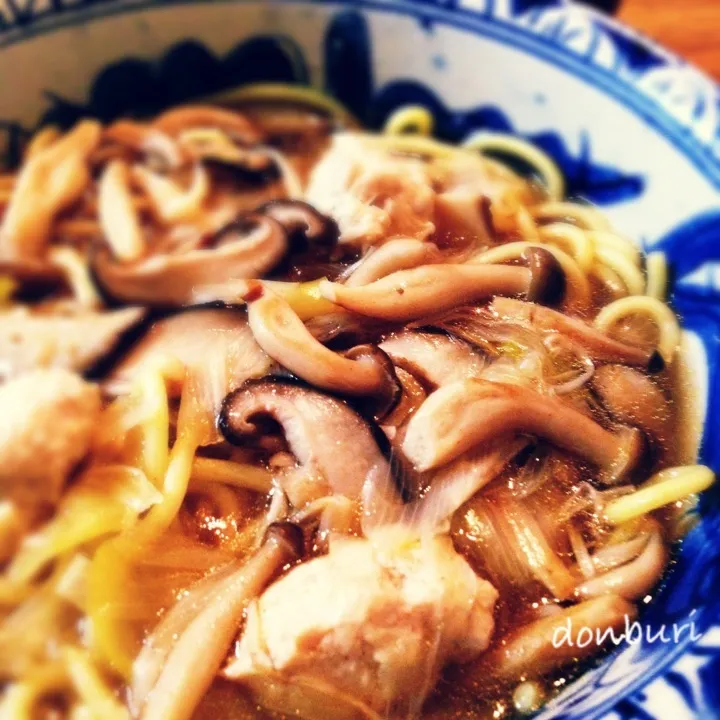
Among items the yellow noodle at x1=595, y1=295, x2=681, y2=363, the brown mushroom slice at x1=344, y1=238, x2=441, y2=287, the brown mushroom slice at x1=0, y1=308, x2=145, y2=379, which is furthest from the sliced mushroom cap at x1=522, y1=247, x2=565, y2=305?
the brown mushroom slice at x1=0, y1=308, x2=145, y2=379

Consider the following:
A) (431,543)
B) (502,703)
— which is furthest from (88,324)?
(502,703)

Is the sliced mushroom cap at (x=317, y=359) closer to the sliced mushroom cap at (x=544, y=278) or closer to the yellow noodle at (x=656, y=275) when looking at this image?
the sliced mushroom cap at (x=544, y=278)

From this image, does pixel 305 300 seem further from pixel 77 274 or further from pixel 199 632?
pixel 77 274

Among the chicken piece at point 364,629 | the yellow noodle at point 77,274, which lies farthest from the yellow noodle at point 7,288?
the chicken piece at point 364,629

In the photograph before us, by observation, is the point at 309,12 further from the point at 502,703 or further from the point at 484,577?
the point at 502,703

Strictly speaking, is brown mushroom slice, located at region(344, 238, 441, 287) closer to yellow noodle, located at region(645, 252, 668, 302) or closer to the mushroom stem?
the mushroom stem

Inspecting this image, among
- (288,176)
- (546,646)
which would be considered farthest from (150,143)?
(546,646)
